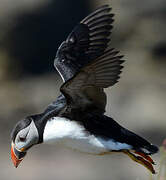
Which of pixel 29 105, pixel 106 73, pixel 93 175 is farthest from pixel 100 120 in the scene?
pixel 29 105

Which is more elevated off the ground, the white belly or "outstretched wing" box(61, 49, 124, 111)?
"outstretched wing" box(61, 49, 124, 111)

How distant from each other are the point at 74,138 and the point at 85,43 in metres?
1.29

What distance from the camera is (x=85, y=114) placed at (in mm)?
6145

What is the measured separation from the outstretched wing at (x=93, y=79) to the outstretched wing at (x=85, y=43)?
0.71 meters

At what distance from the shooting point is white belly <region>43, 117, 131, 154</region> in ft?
19.8

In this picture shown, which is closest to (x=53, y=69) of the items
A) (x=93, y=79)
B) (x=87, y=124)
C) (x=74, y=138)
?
(x=87, y=124)

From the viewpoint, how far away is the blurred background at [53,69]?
1318 cm

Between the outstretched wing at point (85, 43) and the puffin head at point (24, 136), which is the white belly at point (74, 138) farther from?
the outstretched wing at point (85, 43)

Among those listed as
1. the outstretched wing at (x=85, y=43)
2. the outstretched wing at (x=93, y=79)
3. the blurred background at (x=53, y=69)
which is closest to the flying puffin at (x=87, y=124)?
the outstretched wing at (x=93, y=79)

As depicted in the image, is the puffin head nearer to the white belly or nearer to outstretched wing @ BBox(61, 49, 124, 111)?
the white belly

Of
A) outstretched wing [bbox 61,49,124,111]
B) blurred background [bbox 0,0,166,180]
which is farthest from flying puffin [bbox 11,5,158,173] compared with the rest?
blurred background [bbox 0,0,166,180]

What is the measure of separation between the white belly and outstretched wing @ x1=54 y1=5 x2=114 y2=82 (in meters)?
0.70

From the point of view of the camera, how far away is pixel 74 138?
19.8ft

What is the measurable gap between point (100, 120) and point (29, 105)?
325 inches
